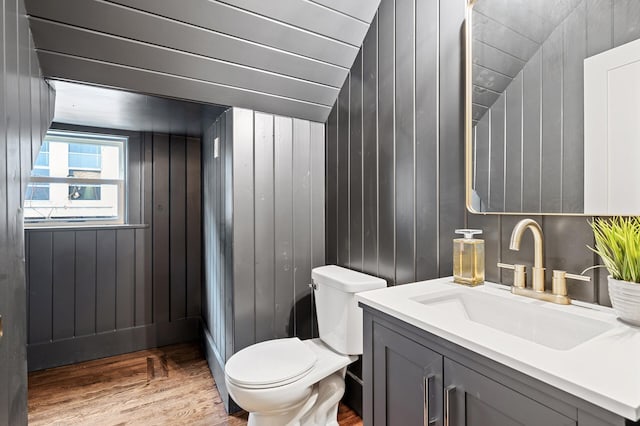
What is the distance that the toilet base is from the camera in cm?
153

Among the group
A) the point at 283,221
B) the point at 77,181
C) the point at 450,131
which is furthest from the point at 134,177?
the point at 450,131

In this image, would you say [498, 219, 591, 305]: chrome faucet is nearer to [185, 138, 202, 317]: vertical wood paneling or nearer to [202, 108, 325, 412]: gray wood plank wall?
[202, 108, 325, 412]: gray wood plank wall

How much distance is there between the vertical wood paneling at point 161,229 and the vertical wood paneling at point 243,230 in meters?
1.20

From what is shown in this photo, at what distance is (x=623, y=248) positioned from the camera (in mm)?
800

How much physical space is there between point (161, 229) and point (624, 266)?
9.40 ft

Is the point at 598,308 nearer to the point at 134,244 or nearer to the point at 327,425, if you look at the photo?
the point at 327,425

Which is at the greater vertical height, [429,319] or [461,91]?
[461,91]

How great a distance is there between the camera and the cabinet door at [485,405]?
614 mm

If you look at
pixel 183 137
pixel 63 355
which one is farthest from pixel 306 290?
pixel 63 355

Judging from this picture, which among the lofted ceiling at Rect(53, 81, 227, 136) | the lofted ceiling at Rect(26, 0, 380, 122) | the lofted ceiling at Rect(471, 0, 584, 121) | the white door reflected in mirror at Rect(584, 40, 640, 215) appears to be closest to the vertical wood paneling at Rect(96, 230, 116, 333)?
the lofted ceiling at Rect(53, 81, 227, 136)

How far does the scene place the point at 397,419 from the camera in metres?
0.94

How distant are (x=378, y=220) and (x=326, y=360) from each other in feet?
2.51

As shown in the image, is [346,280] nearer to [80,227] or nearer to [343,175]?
[343,175]

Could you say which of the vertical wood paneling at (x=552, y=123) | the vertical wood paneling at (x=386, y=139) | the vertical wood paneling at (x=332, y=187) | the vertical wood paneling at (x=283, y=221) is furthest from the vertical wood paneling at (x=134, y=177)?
the vertical wood paneling at (x=552, y=123)
